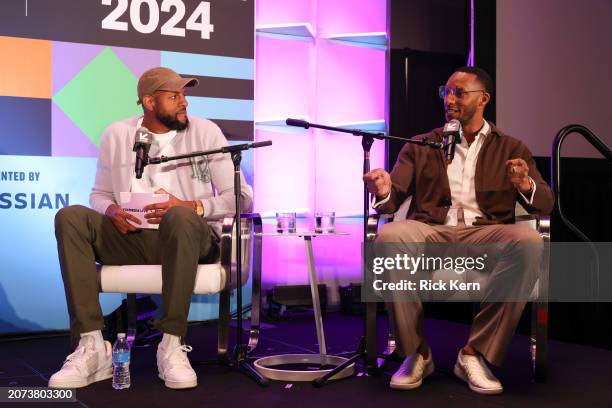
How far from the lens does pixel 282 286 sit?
466 centimetres

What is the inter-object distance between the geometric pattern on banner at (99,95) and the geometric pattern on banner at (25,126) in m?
0.12

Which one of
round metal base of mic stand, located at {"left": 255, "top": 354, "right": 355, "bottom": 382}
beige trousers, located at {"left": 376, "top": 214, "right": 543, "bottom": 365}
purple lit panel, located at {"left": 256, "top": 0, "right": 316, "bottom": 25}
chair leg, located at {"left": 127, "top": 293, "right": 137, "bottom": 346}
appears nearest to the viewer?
beige trousers, located at {"left": 376, "top": 214, "right": 543, "bottom": 365}

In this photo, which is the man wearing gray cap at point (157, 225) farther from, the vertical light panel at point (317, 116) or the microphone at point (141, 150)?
the vertical light panel at point (317, 116)

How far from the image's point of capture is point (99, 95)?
4133 mm

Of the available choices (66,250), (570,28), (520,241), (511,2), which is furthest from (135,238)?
(570,28)

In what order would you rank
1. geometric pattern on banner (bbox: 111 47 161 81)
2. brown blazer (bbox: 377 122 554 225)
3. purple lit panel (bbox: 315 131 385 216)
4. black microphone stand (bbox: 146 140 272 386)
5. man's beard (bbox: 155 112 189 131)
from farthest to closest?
purple lit panel (bbox: 315 131 385 216)
geometric pattern on banner (bbox: 111 47 161 81)
man's beard (bbox: 155 112 189 131)
brown blazer (bbox: 377 122 554 225)
black microphone stand (bbox: 146 140 272 386)

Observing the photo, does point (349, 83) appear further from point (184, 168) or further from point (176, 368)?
point (176, 368)

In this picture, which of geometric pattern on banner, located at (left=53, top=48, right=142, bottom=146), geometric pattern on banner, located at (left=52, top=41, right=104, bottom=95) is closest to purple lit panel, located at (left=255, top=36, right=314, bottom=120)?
geometric pattern on banner, located at (left=53, top=48, right=142, bottom=146)

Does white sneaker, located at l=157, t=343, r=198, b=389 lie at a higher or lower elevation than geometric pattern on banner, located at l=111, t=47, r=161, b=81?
lower

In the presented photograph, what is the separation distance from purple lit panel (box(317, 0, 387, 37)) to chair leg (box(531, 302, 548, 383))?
8.90 feet

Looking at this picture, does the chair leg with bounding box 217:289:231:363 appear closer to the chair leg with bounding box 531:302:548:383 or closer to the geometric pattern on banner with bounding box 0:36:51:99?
the chair leg with bounding box 531:302:548:383

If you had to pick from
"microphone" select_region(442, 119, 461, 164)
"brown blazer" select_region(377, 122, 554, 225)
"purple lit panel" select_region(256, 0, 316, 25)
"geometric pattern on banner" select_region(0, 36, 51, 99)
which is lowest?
"brown blazer" select_region(377, 122, 554, 225)

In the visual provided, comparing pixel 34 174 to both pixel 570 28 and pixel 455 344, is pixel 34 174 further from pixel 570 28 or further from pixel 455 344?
pixel 570 28

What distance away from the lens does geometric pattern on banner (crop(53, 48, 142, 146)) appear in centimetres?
407
